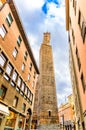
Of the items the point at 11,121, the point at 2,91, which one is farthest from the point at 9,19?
the point at 11,121

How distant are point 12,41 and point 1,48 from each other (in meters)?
3.05

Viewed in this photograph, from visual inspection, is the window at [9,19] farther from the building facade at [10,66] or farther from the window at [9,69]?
the window at [9,69]

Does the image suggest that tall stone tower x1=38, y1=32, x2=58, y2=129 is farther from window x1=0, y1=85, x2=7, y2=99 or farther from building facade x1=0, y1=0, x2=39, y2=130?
window x1=0, y1=85, x2=7, y2=99

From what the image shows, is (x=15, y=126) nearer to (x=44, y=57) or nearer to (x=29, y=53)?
(x=29, y=53)

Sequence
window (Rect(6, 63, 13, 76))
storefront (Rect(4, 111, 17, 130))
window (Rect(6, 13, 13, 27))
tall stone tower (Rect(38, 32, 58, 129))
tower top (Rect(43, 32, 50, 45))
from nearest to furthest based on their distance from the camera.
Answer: storefront (Rect(4, 111, 17, 130)) < window (Rect(6, 63, 13, 76)) < window (Rect(6, 13, 13, 27)) < tall stone tower (Rect(38, 32, 58, 129)) < tower top (Rect(43, 32, 50, 45))

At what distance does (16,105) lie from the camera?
53.4 feet

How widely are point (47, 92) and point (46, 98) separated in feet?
5.80

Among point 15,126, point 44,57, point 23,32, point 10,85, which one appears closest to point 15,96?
point 10,85

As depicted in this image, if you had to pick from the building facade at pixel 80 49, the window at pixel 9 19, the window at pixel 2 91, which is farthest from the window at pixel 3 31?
the building facade at pixel 80 49

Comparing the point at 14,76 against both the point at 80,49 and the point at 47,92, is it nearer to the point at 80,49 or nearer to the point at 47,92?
the point at 80,49

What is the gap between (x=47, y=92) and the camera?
125 feet

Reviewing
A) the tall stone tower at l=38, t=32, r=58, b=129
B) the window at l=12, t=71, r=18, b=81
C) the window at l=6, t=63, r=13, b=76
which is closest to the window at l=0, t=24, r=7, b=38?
the window at l=6, t=63, r=13, b=76

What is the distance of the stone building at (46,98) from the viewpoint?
113ft

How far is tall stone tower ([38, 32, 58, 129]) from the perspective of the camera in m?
34.9
